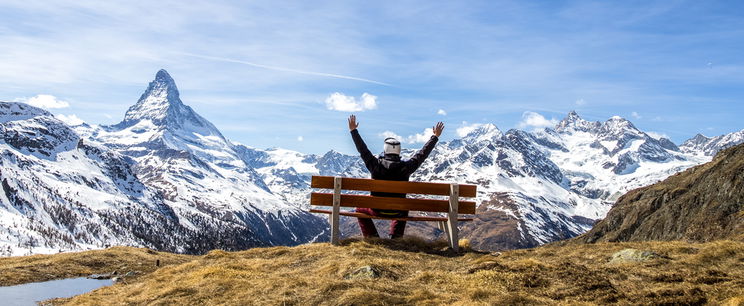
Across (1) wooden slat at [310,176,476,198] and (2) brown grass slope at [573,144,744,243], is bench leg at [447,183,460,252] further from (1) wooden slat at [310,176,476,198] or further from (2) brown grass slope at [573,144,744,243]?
(2) brown grass slope at [573,144,744,243]

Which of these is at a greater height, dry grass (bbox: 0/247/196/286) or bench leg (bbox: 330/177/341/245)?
bench leg (bbox: 330/177/341/245)

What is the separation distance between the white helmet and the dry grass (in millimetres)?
9676

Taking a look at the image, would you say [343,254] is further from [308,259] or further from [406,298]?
[406,298]

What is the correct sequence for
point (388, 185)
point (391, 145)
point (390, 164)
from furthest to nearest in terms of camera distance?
point (391, 145) < point (390, 164) < point (388, 185)

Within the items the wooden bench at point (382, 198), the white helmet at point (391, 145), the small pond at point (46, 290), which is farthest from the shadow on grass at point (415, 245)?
the small pond at point (46, 290)

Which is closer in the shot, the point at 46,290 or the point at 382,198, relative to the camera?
the point at 46,290

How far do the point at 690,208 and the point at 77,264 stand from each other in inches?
6025

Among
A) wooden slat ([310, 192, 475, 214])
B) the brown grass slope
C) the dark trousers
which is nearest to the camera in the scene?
wooden slat ([310, 192, 475, 214])

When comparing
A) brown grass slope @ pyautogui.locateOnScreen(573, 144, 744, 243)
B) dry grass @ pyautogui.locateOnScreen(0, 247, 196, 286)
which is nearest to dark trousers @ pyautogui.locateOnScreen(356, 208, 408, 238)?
dry grass @ pyautogui.locateOnScreen(0, 247, 196, 286)

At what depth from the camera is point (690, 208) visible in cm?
14300

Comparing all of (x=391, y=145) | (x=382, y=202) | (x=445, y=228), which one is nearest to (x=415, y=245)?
(x=445, y=228)

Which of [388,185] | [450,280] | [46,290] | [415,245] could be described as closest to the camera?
[450,280]

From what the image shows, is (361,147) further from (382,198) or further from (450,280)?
Result: (450,280)

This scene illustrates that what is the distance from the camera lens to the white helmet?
2016cm
